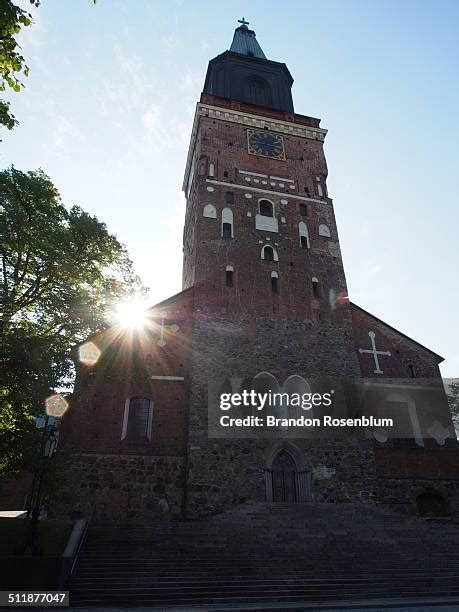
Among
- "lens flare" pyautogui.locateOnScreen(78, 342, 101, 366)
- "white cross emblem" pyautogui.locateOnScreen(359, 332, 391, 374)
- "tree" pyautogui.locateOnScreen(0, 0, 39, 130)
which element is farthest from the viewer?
"white cross emblem" pyautogui.locateOnScreen(359, 332, 391, 374)

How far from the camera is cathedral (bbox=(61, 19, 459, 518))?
1569cm

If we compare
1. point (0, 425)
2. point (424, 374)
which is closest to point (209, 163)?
point (424, 374)

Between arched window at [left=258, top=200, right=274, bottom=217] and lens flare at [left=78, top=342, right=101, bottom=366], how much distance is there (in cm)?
1305

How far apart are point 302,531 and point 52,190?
14.1 meters

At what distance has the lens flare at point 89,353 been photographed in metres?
13.6

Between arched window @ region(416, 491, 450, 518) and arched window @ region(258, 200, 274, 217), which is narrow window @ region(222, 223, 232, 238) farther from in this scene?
arched window @ region(416, 491, 450, 518)

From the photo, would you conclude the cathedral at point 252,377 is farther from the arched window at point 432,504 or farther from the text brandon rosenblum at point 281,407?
the text brandon rosenblum at point 281,407

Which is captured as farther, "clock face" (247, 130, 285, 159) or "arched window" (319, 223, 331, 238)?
"clock face" (247, 130, 285, 159)

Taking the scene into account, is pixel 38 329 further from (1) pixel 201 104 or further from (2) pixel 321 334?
(1) pixel 201 104

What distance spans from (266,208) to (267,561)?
59.9ft

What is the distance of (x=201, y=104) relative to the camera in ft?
86.2

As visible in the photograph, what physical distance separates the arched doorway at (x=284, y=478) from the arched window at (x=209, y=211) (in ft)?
41.8

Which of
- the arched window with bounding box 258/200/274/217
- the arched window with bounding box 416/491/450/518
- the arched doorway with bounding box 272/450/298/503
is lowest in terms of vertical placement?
the arched window with bounding box 416/491/450/518

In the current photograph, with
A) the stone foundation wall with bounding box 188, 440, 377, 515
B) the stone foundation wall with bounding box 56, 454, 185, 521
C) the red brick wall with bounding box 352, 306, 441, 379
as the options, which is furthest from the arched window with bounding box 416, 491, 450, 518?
the stone foundation wall with bounding box 56, 454, 185, 521
